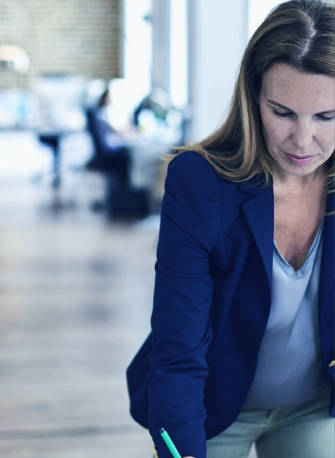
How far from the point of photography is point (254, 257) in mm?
1272

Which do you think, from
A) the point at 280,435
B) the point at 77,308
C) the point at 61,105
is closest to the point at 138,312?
the point at 77,308

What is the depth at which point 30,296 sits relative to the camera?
4.62 meters

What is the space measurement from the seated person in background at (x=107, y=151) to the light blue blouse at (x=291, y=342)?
6.64m

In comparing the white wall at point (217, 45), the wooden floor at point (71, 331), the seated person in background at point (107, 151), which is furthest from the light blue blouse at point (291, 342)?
the seated person in background at point (107, 151)

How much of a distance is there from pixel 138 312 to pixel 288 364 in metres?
2.91

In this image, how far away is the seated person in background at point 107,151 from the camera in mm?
7992

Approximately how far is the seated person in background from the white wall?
298 cm

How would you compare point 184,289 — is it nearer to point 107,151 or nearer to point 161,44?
point 107,151

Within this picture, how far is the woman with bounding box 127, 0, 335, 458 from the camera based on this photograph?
3.84 feet

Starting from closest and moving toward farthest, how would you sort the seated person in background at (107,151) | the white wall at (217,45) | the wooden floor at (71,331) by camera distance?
the wooden floor at (71,331), the white wall at (217,45), the seated person in background at (107,151)

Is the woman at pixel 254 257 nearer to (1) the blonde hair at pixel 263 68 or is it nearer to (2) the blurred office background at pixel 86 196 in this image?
(1) the blonde hair at pixel 263 68

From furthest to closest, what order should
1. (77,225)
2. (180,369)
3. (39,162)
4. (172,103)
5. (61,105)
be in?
(39,162) → (61,105) → (172,103) → (77,225) → (180,369)

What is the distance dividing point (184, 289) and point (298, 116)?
1.05 ft

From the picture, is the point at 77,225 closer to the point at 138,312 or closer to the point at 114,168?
the point at 114,168
